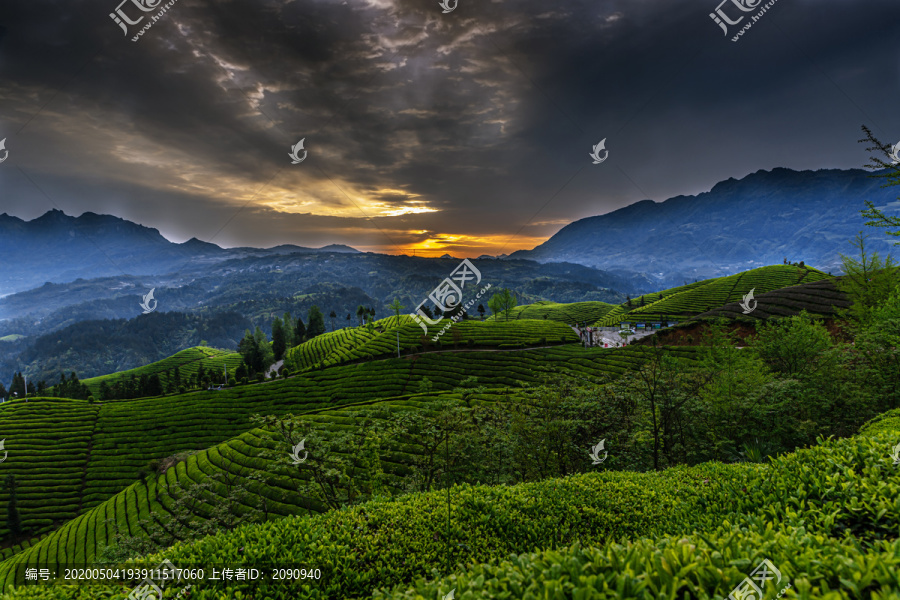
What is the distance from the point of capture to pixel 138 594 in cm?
418

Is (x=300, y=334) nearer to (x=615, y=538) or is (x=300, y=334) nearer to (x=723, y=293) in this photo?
(x=615, y=538)

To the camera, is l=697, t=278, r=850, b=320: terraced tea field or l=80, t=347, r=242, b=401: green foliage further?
l=80, t=347, r=242, b=401: green foliage

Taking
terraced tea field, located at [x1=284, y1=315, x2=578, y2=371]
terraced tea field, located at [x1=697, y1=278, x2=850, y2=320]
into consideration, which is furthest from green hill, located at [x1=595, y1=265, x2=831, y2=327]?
terraced tea field, located at [x1=284, y1=315, x2=578, y2=371]

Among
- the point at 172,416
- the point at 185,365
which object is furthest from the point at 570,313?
the point at 185,365

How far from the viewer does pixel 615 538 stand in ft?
20.2

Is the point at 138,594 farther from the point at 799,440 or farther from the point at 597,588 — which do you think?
the point at 799,440

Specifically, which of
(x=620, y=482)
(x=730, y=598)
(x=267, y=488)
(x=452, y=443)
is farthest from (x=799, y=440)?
(x=267, y=488)

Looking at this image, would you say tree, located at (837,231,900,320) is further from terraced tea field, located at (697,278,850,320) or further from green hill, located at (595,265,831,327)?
green hill, located at (595,265,831,327)

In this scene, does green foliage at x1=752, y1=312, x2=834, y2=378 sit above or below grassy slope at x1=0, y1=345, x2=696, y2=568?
above

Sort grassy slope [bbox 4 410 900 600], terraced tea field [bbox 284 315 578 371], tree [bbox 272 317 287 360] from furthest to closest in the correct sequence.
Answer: tree [bbox 272 317 287 360] → terraced tea field [bbox 284 315 578 371] → grassy slope [bbox 4 410 900 600]

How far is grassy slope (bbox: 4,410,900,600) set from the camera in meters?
2.62

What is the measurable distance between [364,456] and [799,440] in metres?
16.0

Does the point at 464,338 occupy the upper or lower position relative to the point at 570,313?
upper

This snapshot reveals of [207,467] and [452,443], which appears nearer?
[452,443]
